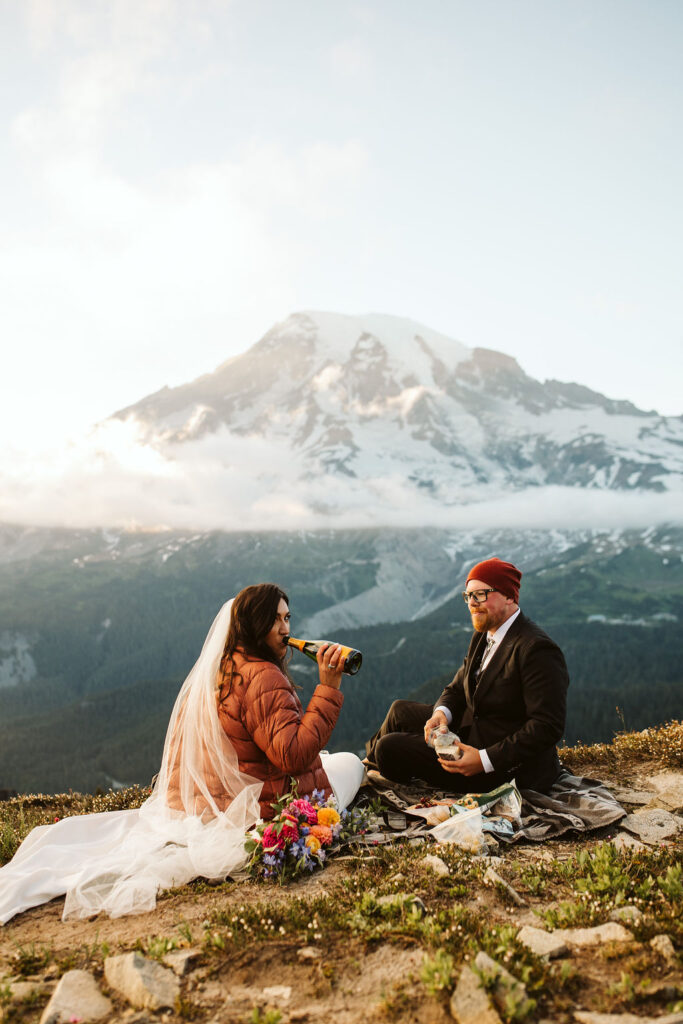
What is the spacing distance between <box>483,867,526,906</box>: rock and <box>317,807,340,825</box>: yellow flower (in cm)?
185

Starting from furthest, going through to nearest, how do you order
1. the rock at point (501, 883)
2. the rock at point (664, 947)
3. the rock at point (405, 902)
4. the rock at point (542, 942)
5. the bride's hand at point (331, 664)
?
the bride's hand at point (331, 664) < the rock at point (501, 883) < the rock at point (405, 902) < the rock at point (542, 942) < the rock at point (664, 947)

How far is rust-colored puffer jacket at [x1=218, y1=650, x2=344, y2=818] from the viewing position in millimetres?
7246

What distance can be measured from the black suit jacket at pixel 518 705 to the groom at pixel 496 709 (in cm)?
1

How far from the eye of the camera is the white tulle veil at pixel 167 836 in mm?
6707

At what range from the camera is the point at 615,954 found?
Result: 452cm

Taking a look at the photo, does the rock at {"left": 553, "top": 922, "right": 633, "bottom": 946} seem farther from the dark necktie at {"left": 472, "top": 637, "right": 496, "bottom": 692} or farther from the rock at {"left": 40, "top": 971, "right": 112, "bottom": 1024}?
the dark necktie at {"left": 472, "top": 637, "right": 496, "bottom": 692}

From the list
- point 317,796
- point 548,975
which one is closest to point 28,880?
point 317,796

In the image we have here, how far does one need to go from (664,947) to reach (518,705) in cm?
452

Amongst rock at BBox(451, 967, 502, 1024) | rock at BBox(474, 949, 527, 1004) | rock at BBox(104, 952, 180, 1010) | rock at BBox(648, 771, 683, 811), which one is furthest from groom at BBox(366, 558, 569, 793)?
rock at BBox(104, 952, 180, 1010)

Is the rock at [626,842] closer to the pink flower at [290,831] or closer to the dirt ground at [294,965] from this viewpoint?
the dirt ground at [294,965]

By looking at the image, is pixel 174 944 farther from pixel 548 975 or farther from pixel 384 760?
pixel 384 760

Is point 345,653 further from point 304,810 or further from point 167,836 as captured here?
point 167,836

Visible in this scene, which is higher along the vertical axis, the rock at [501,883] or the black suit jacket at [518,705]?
the black suit jacket at [518,705]

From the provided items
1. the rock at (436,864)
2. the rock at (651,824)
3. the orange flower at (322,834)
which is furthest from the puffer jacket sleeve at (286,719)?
the rock at (651,824)
